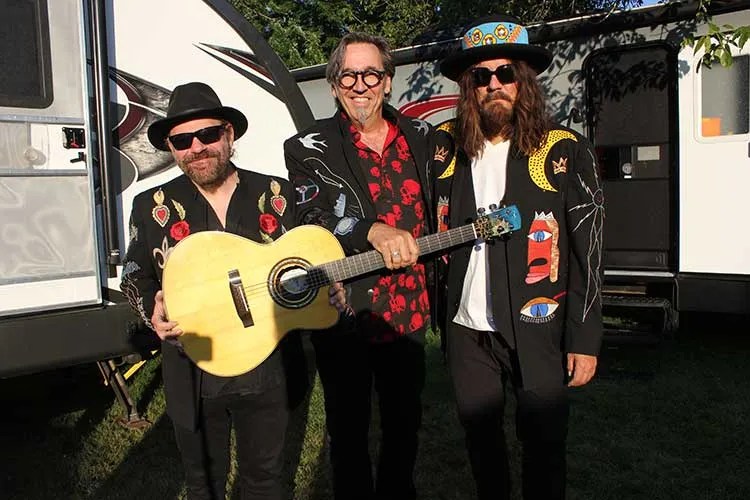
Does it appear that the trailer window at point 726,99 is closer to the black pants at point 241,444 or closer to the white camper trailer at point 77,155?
the white camper trailer at point 77,155

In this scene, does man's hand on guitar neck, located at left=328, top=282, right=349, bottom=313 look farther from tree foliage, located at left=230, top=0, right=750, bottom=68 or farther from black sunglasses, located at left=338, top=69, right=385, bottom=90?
tree foliage, located at left=230, top=0, right=750, bottom=68

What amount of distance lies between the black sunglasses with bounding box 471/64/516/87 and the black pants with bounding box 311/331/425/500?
3.53 ft

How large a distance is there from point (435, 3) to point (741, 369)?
8.43 meters

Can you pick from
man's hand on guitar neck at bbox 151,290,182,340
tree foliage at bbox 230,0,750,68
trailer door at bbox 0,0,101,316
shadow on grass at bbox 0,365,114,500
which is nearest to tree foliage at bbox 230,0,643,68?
tree foliage at bbox 230,0,750,68

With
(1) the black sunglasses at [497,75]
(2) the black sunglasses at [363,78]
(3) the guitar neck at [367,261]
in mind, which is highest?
(2) the black sunglasses at [363,78]

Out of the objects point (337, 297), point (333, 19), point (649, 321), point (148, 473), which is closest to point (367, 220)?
point (337, 297)

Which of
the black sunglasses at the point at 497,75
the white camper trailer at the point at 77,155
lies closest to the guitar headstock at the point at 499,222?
the black sunglasses at the point at 497,75

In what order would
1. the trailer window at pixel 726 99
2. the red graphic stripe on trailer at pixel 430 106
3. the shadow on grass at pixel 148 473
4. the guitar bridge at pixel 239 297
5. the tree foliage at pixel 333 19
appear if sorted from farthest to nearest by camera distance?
the tree foliage at pixel 333 19
the red graphic stripe on trailer at pixel 430 106
the trailer window at pixel 726 99
the shadow on grass at pixel 148 473
the guitar bridge at pixel 239 297

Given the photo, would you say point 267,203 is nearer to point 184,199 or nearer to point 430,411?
point 184,199

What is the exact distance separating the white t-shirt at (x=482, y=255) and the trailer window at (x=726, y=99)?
378 centimetres

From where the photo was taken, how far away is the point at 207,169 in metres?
2.32

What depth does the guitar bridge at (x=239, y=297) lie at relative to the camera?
2.38 m

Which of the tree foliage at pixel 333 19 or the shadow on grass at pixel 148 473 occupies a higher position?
the tree foliage at pixel 333 19

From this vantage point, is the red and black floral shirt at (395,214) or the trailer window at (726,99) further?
the trailer window at (726,99)
